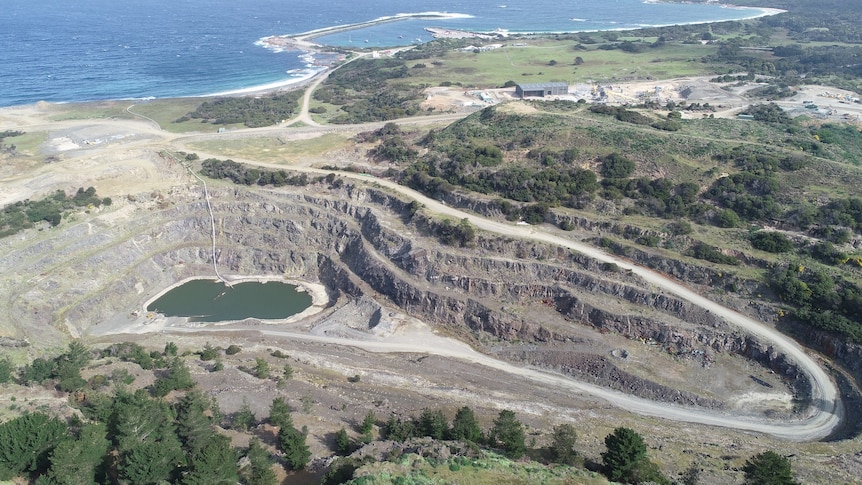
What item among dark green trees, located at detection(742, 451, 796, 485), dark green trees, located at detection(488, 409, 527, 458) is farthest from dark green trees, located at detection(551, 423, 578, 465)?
dark green trees, located at detection(742, 451, 796, 485)

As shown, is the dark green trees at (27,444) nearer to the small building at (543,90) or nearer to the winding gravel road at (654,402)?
the winding gravel road at (654,402)

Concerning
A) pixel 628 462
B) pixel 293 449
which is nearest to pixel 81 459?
pixel 293 449

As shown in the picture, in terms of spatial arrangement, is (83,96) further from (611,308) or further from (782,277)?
(782,277)

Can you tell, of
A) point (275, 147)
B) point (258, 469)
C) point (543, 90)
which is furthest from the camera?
point (543, 90)

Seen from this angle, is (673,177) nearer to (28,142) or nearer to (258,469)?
(258,469)

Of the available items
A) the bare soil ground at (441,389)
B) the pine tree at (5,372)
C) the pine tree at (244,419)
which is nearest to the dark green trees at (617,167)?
the bare soil ground at (441,389)

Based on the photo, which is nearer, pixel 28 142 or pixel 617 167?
pixel 617 167

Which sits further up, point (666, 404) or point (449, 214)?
point (449, 214)
